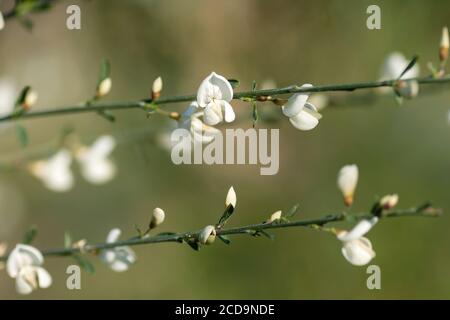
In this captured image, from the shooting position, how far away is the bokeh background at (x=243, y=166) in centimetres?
225

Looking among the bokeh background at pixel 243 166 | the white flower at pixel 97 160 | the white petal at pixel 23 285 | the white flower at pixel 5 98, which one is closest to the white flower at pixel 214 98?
the white petal at pixel 23 285

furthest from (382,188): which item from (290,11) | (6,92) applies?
(6,92)

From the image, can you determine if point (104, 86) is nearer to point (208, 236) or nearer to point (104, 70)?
point (104, 70)

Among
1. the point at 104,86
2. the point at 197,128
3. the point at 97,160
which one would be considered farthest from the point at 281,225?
the point at 97,160

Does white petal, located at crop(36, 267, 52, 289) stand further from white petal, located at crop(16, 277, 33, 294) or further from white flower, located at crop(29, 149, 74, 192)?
white flower, located at crop(29, 149, 74, 192)

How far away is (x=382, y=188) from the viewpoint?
2.43 metres

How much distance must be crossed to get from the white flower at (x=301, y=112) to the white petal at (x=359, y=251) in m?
0.14

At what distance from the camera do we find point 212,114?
855 millimetres

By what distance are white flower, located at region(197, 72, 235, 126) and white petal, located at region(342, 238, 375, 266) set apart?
202 millimetres

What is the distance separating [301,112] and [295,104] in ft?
0.06

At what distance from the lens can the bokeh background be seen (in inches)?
88.6

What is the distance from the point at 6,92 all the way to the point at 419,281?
1404 millimetres

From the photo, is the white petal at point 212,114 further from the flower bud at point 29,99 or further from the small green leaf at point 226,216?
the flower bud at point 29,99
